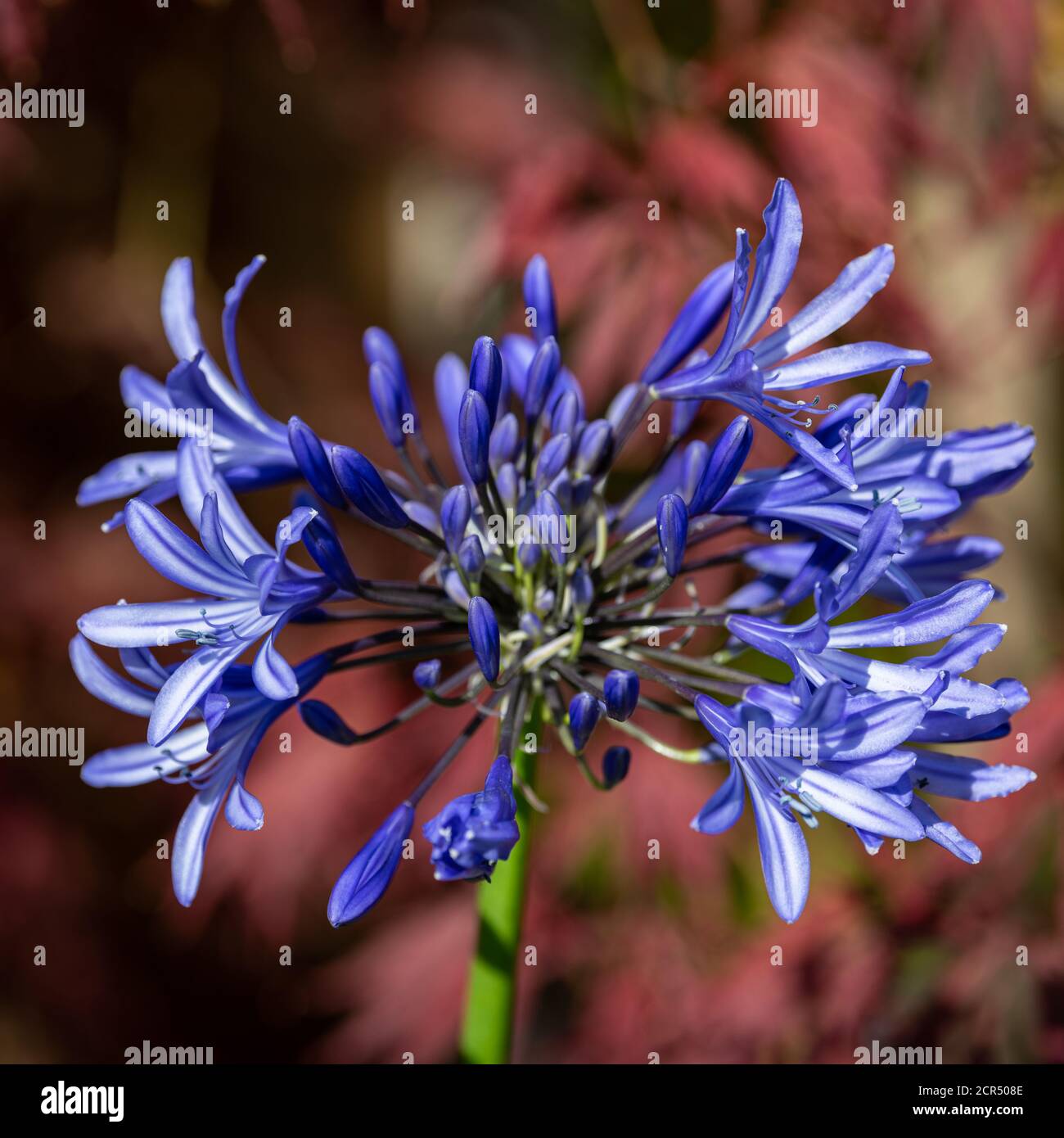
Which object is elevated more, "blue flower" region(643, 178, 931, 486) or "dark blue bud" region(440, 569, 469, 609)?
"blue flower" region(643, 178, 931, 486)

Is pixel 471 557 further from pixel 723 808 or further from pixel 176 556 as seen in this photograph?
pixel 723 808

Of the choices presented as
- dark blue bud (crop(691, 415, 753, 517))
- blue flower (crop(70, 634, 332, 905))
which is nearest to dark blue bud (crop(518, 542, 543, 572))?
dark blue bud (crop(691, 415, 753, 517))

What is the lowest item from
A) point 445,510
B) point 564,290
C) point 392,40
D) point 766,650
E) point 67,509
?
point 766,650

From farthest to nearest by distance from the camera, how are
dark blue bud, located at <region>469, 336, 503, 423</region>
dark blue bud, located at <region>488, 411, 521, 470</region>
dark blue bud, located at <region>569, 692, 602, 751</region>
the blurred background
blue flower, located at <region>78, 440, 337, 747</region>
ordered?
the blurred background → dark blue bud, located at <region>488, 411, 521, 470</region> → dark blue bud, located at <region>469, 336, 503, 423</region> → dark blue bud, located at <region>569, 692, 602, 751</region> → blue flower, located at <region>78, 440, 337, 747</region>

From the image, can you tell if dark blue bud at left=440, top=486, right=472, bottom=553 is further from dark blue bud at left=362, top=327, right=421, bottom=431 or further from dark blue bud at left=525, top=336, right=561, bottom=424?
dark blue bud at left=362, top=327, right=421, bottom=431

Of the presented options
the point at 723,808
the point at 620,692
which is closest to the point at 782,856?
the point at 723,808

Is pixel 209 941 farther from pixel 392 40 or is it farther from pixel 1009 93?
pixel 1009 93
